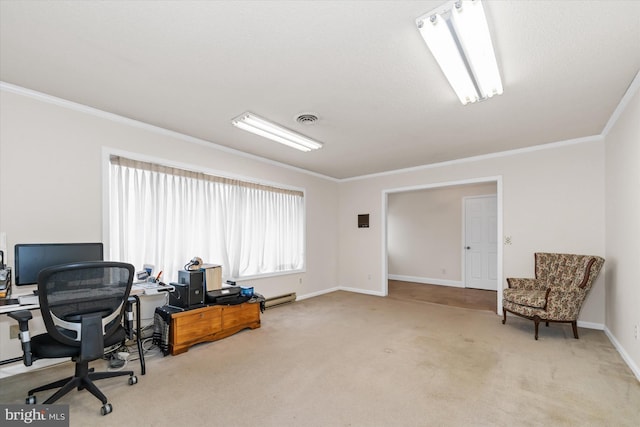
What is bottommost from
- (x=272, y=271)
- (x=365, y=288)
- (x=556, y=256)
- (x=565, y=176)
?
(x=365, y=288)

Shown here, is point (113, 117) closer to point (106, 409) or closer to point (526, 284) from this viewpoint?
point (106, 409)

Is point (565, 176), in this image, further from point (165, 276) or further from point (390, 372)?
point (165, 276)

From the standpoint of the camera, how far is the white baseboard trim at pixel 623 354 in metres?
2.52

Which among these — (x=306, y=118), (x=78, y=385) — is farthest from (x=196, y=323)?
(x=306, y=118)

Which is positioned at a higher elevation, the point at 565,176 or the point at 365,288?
the point at 565,176

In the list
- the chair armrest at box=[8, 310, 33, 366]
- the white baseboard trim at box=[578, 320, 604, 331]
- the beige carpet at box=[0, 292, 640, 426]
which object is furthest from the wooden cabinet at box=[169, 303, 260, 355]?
the white baseboard trim at box=[578, 320, 604, 331]

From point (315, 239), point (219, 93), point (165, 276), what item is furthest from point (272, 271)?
point (219, 93)

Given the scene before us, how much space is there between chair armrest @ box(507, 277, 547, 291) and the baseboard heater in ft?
11.1

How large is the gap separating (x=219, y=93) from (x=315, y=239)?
374 centimetres

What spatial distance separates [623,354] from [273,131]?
14.2 feet

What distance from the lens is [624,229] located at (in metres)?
2.94

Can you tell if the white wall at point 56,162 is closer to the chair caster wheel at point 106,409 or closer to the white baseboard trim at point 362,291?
the chair caster wheel at point 106,409

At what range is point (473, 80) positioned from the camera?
7.66ft

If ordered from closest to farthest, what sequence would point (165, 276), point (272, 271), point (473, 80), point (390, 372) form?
point (473, 80)
point (390, 372)
point (165, 276)
point (272, 271)
